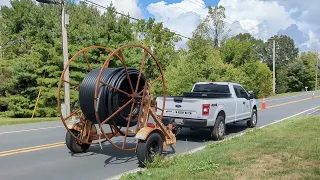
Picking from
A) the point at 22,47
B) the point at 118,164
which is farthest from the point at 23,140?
the point at 22,47

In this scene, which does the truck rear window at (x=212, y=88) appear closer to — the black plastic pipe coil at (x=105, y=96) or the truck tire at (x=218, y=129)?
the truck tire at (x=218, y=129)

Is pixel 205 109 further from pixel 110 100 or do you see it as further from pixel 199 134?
pixel 110 100

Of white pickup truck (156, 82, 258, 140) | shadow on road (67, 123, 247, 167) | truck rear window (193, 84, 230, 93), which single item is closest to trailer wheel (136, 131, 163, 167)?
shadow on road (67, 123, 247, 167)

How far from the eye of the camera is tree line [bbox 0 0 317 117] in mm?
24031

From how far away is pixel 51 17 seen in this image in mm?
27609

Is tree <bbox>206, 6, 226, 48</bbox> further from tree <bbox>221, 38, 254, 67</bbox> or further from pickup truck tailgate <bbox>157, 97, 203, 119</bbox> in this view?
pickup truck tailgate <bbox>157, 97, 203, 119</bbox>

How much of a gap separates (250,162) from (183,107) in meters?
4.28

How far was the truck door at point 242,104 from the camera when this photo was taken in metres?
13.5

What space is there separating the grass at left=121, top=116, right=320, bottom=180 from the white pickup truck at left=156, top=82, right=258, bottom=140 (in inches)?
55.3

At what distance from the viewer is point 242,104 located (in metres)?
13.8

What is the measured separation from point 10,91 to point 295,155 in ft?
70.9

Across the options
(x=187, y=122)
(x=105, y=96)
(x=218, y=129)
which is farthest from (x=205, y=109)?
(x=105, y=96)

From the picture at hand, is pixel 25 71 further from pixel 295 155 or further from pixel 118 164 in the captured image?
pixel 295 155

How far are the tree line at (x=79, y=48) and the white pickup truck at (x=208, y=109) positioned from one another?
12.8 m
